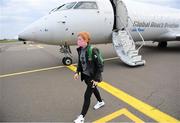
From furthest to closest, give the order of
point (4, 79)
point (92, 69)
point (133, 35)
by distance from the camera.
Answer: point (133, 35), point (4, 79), point (92, 69)

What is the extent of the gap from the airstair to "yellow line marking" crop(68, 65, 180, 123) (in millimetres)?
3081

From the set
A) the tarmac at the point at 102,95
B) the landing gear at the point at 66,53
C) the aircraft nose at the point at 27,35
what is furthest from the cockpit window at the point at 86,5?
the tarmac at the point at 102,95

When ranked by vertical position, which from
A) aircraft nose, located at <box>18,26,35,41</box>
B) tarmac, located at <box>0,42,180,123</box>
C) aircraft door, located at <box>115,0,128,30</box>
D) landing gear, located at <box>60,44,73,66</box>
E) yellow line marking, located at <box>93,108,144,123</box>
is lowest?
yellow line marking, located at <box>93,108,144,123</box>

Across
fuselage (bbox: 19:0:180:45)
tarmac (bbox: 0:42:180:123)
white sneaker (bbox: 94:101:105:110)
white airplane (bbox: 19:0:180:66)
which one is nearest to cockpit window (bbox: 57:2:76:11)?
white airplane (bbox: 19:0:180:66)

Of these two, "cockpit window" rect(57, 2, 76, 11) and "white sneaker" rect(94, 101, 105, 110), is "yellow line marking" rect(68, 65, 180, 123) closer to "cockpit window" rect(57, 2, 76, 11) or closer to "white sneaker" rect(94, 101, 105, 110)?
"white sneaker" rect(94, 101, 105, 110)

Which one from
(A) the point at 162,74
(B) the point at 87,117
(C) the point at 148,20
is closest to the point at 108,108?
(B) the point at 87,117

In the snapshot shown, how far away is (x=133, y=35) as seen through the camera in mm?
9953

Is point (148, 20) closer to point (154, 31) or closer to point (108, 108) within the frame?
point (154, 31)

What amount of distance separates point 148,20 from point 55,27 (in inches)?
218

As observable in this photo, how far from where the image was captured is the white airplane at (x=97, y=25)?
7.45 meters

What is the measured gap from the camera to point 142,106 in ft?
13.4

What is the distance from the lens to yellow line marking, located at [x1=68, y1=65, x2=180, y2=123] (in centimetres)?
349

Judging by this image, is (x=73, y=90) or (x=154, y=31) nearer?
(x=73, y=90)

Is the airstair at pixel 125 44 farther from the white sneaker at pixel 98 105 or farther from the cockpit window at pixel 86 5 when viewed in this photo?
the white sneaker at pixel 98 105
